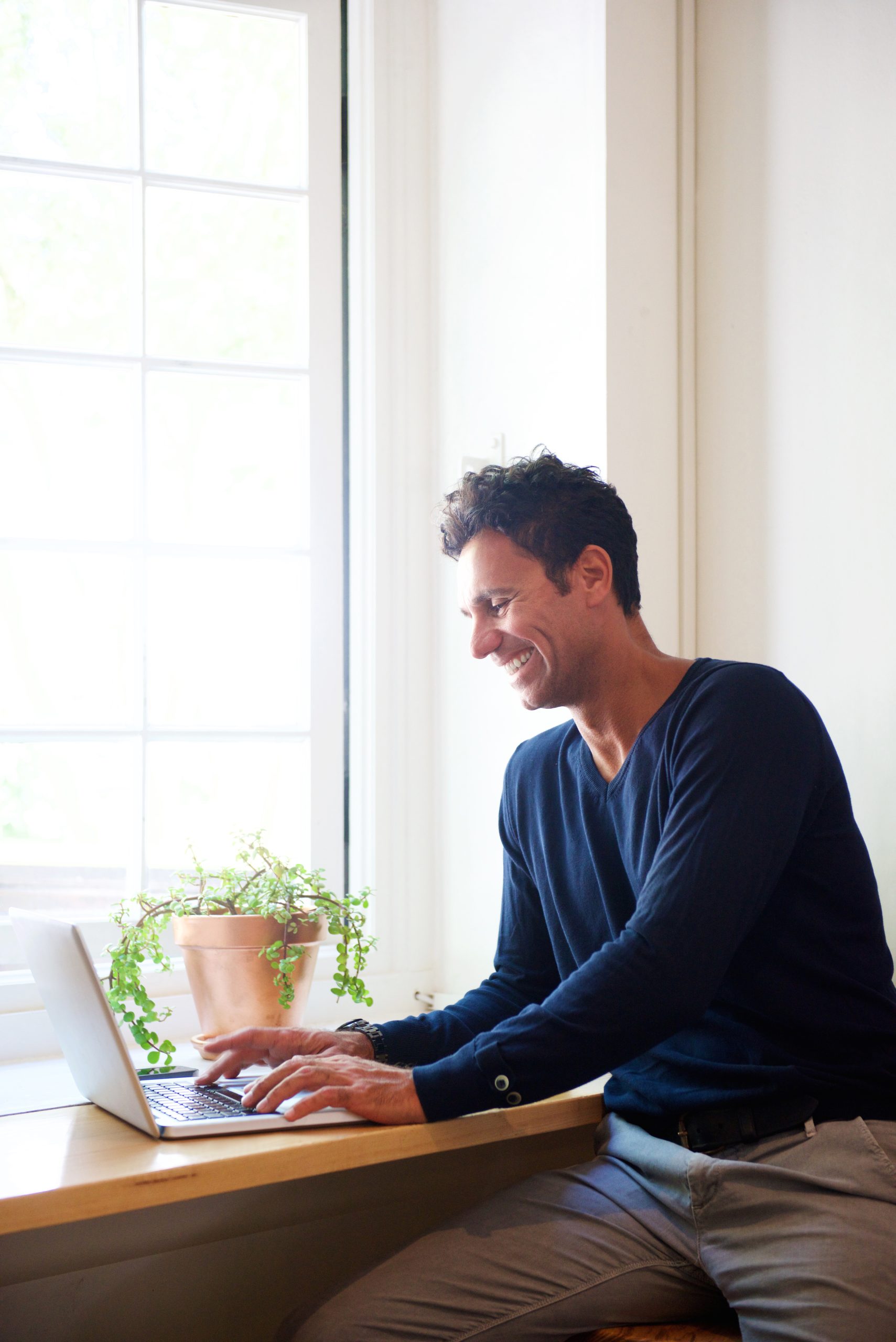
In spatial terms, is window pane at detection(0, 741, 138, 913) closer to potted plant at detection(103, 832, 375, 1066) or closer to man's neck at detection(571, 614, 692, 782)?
potted plant at detection(103, 832, 375, 1066)

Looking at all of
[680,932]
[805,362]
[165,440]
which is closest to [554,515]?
[805,362]

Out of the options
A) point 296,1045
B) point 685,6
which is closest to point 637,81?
point 685,6

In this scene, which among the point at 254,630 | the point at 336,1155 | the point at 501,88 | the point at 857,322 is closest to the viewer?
the point at 336,1155

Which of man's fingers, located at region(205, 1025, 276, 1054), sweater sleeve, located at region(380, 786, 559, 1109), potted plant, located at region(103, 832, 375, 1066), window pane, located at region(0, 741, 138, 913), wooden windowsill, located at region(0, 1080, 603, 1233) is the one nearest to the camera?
wooden windowsill, located at region(0, 1080, 603, 1233)

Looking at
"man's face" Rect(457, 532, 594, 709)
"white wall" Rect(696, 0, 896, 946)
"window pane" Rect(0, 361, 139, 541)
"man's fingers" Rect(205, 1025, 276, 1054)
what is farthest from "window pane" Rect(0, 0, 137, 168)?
"man's fingers" Rect(205, 1025, 276, 1054)

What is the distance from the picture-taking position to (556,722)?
6.07ft

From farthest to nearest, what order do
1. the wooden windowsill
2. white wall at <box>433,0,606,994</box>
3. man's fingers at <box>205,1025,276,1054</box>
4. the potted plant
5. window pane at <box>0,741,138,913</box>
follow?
window pane at <box>0,741,138,913</box> → white wall at <box>433,0,606,994</box> → the potted plant → man's fingers at <box>205,1025,276,1054</box> → the wooden windowsill

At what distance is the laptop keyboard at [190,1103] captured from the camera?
1234 mm

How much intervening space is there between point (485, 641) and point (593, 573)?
0.17 meters

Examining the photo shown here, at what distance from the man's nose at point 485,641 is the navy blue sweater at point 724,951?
24cm

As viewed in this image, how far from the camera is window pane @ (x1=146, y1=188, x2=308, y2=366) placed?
2.18 m

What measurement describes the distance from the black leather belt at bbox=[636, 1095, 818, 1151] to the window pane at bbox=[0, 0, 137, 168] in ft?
6.38

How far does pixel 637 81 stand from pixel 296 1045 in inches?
60.9

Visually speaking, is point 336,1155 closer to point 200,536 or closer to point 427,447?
point 200,536
